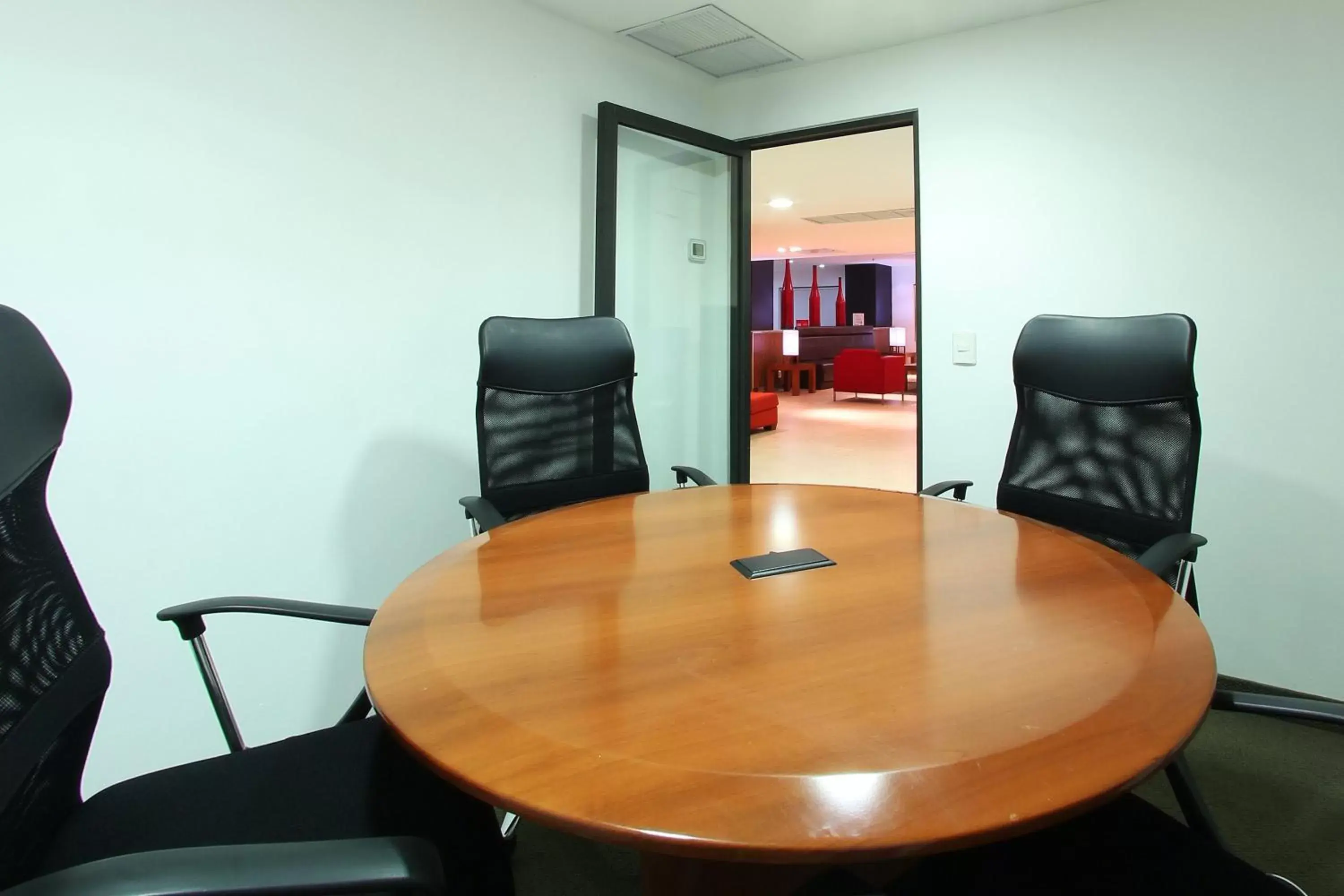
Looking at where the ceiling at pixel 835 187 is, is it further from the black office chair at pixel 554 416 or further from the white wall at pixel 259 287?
the white wall at pixel 259 287

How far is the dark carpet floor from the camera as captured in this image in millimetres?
1751

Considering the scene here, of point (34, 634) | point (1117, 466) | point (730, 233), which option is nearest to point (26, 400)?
point (34, 634)

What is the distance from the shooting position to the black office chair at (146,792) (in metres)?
0.65

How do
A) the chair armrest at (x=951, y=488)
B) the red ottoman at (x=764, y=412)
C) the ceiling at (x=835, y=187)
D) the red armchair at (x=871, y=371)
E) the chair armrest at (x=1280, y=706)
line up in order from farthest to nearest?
the red armchair at (x=871, y=371), the red ottoman at (x=764, y=412), the ceiling at (x=835, y=187), the chair armrest at (x=951, y=488), the chair armrest at (x=1280, y=706)

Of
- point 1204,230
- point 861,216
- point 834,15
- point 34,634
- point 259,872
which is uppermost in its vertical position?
point 861,216

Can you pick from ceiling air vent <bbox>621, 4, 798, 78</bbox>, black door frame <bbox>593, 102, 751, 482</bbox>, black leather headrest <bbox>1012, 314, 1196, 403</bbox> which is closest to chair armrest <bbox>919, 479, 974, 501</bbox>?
black leather headrest <bbox>1012, 314, 1196, 403</bbox>

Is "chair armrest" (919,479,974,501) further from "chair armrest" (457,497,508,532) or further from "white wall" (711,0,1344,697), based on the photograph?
"chair armrest" (457,497,508,532)

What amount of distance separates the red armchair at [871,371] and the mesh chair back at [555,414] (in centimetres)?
943

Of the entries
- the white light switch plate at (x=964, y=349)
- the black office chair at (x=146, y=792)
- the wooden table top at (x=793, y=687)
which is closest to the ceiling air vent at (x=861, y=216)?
the white light switch plate at (x=964, y=349)

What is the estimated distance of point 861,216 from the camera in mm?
8320

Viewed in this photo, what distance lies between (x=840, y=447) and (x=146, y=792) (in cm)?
674

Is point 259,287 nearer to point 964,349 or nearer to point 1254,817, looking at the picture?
point 964,349

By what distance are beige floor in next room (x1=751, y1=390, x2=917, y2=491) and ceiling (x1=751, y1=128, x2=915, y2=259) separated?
1.98 metres

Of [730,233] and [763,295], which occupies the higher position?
[763,295]
